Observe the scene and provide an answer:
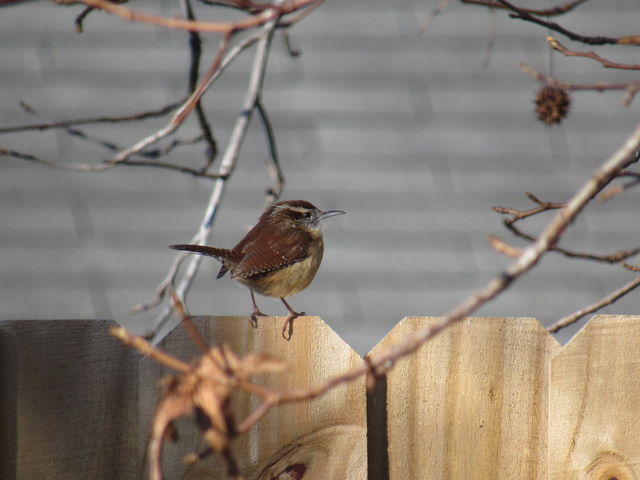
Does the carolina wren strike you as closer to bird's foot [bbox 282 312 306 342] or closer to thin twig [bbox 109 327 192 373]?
bird's foot [bbox 282 312 306 342]

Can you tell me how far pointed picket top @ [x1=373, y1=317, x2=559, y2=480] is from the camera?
243cm

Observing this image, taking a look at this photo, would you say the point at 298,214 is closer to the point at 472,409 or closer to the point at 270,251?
the point at 270,251

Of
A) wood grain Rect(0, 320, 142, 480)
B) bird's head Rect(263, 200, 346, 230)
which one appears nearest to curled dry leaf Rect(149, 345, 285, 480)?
wood grain Rect(0, 320, 142, 480)

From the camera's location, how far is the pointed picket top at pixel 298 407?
2348mm

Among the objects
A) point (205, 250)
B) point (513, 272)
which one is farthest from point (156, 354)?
point (205, 250)

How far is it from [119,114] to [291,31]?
1.47 m

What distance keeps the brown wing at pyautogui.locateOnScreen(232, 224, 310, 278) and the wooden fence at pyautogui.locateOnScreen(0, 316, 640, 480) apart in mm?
1750

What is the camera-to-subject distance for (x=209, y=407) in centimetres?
110

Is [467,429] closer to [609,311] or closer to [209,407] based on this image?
[209,407]

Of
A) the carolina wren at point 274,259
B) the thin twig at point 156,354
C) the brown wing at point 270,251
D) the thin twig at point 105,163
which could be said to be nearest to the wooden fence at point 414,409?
the thin twig at point 156,354

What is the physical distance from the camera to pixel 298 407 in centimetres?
240

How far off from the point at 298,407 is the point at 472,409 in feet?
1.55

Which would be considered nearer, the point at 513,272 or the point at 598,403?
the point at 513,272

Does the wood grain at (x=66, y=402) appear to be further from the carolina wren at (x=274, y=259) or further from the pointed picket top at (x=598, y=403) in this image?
the carolina wren at (x=274, y=259)
